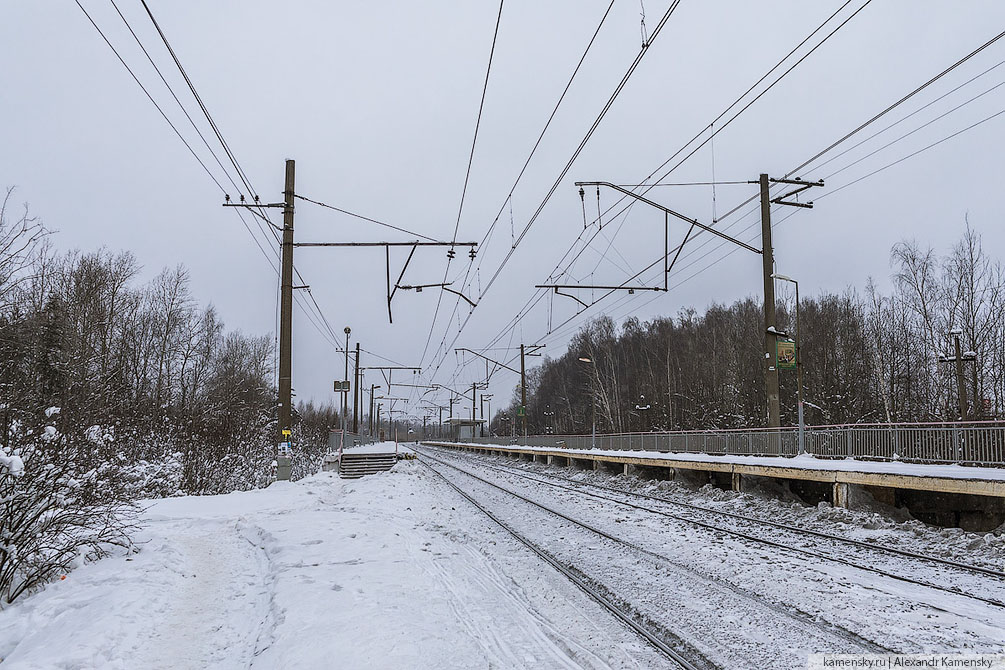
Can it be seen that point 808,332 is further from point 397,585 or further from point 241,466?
point 397,585

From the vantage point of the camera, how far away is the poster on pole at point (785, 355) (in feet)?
69.6

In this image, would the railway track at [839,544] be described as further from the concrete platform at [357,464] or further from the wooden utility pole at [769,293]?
the concrete platform at [357,464]

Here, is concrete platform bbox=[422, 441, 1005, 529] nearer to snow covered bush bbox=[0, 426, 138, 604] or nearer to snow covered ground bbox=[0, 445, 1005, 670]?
snow covered ground bbox=[0, 445, 1005, 670]

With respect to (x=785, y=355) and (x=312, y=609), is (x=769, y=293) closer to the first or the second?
(x=785, y=355)

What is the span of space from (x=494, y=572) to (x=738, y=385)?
46.8 meters

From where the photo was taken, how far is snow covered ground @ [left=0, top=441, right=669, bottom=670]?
5.92m

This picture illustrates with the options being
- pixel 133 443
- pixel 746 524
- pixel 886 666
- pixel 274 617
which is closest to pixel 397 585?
pixel 274 617

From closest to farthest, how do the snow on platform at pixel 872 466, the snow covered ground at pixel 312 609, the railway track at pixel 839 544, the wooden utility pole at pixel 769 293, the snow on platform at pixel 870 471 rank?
the snow covered ground at pixel 312 609 < the railway track at pixel 839 544 < the snow on platform at pixel 870 471 < the snow on platform at pixel 872 466 < the wooden utility pole at pixel 769 293

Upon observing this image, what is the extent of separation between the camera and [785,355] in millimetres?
21312

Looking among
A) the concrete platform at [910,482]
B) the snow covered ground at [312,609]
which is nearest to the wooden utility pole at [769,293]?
the concrete platform at [910,482]

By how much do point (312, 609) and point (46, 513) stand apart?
346cm

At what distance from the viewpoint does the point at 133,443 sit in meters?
18.9

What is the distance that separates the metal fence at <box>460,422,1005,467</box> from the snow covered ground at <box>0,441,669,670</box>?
30.8 ft

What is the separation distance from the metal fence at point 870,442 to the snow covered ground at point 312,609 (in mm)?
9393
